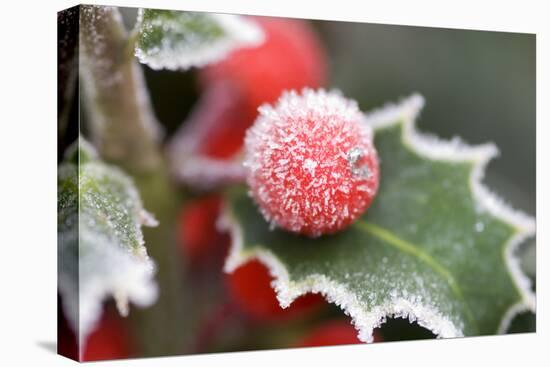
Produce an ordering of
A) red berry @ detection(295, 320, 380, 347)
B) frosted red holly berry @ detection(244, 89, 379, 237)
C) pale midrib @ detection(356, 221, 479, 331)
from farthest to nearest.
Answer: red berry @ detection(295, 320, 380, 347), pale midrib @ detection(356, 221, 479, 331), frosted red holly berry @ detection(244, 89, 379, 237)

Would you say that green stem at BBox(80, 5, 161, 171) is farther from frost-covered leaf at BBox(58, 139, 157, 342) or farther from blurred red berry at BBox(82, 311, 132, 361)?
blurred red berry at BBox(82, 311, 132, 361)

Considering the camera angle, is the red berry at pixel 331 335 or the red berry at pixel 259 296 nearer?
the red berry at pixel 259 296

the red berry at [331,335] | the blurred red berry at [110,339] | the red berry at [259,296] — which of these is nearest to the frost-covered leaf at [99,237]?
the blurred red berry at [110,339]

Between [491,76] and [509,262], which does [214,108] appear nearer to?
[509,262]

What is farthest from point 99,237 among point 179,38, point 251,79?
point 251,79

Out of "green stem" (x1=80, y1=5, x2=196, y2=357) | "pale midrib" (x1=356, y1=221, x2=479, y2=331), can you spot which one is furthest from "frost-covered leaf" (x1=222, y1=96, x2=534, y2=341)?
"green stem" (x1=80, y1=5, x2=196, y2=357)

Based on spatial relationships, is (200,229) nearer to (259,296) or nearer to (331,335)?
(259,296)

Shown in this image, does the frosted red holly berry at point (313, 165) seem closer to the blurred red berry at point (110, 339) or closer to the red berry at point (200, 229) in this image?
the red berry at point (200, 229)
